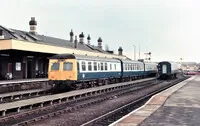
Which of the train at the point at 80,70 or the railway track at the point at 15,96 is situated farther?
the train at the point at 80,70

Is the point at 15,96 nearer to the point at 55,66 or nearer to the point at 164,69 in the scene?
the point at 55,66

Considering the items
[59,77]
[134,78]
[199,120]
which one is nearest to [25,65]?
[59,77]

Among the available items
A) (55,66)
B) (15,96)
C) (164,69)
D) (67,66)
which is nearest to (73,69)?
(67,66)

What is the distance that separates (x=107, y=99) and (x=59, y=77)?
5861 millimetres

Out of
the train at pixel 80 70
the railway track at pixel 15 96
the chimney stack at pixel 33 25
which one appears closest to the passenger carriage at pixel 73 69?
the train at pixel 80 70

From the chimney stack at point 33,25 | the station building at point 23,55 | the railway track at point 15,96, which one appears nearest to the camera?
the railway track at point 15,96

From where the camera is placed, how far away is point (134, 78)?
2056 inches

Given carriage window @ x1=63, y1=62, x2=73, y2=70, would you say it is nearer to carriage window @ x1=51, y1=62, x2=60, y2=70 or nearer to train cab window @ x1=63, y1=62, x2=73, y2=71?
train cab window @ x1=63, y1=62, x2=73, y2=71

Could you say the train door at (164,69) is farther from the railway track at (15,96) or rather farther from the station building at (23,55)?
the railway track at (15,96)

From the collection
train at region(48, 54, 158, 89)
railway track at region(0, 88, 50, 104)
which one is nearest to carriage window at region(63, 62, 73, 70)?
train at region(48, 54, 158, 89)

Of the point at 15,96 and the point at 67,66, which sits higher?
the point at 67,66

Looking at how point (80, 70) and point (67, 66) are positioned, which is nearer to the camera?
point (67, 66)

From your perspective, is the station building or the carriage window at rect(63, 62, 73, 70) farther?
the station building

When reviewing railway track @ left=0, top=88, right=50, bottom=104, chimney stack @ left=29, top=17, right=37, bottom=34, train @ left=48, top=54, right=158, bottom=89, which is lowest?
railway track @ left=0, top=88, right=50, bottom=104
